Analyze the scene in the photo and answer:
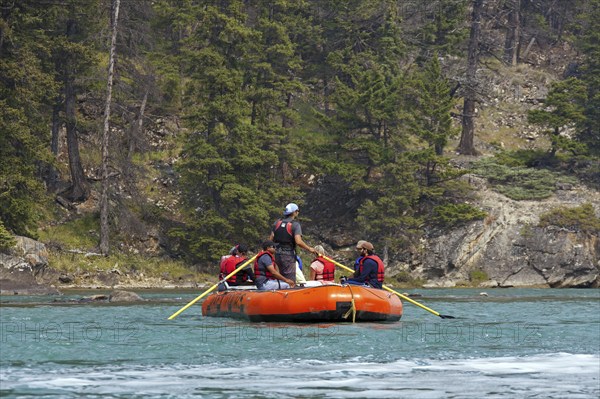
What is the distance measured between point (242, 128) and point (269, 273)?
2668 centimetres

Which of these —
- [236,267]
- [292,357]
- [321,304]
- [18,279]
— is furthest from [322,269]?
[18,279]

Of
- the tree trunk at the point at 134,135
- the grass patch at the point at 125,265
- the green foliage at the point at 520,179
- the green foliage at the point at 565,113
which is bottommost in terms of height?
the grass patch at the point at 125,265

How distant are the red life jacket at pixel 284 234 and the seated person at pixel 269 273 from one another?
21 cm

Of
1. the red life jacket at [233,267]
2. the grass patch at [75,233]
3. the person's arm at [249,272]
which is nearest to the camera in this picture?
the red life jacket at [233,267]

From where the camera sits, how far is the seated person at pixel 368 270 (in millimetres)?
24125

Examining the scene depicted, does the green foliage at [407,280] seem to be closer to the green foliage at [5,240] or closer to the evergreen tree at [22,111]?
the evergreen tree at [22,111]

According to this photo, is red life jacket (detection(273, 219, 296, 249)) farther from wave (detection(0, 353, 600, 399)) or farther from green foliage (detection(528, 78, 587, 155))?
green foliage (detection(528, 78, 587, 155))

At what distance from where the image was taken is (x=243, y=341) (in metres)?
19.7

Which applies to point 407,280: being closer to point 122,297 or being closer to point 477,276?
point 477,276

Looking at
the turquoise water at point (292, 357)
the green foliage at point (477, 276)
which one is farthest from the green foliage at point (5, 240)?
the green foliage at point (477, 276)

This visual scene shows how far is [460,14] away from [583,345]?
43.2 meters

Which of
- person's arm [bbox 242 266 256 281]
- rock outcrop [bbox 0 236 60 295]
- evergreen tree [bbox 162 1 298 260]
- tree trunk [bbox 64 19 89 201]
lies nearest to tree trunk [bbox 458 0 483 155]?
evergreen tree [bbox 162 1 298 260]

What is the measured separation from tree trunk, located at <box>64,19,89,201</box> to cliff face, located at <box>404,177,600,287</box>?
1554 cm

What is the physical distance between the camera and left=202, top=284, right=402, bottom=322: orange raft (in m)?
22.0
